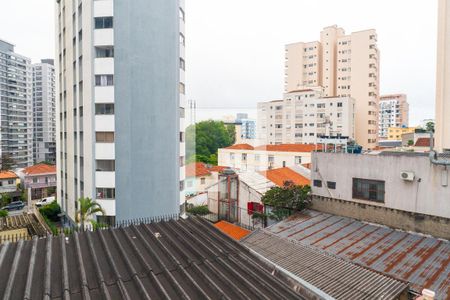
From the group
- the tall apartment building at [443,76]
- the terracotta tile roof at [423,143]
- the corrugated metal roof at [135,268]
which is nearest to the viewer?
the corrugated metal roof at [135,268]

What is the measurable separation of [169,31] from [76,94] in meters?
9.99

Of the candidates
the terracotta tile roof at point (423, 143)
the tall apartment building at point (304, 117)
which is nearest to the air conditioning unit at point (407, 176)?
the terracotta tile roof at point (423, 143)

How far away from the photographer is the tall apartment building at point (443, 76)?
13.0 metres

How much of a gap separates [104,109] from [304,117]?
44980 millimetres

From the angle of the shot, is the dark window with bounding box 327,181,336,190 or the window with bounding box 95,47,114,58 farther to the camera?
the window with bounding box 95,47,114,58

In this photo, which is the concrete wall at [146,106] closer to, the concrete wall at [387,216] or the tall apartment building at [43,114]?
the concrete wall at [387,216]

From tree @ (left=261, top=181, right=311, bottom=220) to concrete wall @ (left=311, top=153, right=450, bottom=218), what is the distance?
78cm

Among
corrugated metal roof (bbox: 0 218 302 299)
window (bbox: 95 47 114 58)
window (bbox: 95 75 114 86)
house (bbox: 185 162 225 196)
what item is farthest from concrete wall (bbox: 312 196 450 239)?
house (bbox: 185 162 225 196)

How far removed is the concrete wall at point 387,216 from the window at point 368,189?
0.40 metres

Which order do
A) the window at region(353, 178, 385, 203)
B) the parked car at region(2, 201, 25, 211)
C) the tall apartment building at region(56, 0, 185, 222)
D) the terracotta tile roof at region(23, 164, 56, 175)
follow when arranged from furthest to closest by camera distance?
the terracotta tile roof at region(23, 164, 56, 175)
the parked car at region(2, 201, 25, 211)
the tall apartment building at region(56, 0, 185, 222)
the window at region(353, 178, 385, 203)

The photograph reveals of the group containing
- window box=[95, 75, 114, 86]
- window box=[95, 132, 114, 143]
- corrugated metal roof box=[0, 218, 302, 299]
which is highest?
window box=[95, 75, 114, 86]

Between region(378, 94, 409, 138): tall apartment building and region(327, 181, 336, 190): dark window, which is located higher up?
region(378, 94, 409, 138): tall apartment building

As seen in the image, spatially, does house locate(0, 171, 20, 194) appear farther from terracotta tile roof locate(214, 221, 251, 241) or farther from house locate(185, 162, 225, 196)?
terracotta tile roof locate(214, 221, 251, 241)

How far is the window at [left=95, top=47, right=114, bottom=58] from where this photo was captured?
23.6 metres
